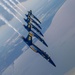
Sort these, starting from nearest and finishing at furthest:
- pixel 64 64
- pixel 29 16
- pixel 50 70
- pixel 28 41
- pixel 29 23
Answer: pixel 28 41 < pixel 29 23 < pixel 29 16 < pixel 64 64 < pixel 50 70

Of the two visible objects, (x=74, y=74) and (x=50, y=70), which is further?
(x=50, y=70)

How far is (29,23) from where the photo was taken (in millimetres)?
114438

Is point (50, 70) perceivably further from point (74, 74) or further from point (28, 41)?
point (28, 41)

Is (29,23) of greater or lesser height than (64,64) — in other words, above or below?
above

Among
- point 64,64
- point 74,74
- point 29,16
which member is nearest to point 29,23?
point 29,16

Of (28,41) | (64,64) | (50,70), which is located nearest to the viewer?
(28,41)

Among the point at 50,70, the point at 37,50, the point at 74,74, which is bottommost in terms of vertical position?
the point at 50,70

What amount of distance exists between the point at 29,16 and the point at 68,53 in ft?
150

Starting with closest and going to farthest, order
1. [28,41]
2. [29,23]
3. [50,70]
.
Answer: [28,41]
[29,23]
[50,70]

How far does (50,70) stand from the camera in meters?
175

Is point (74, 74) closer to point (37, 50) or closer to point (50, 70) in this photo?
point (37, 50)

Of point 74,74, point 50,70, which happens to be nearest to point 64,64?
point 50,70

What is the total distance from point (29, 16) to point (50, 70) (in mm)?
62577

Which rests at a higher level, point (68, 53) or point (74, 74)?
point (74, 74)
